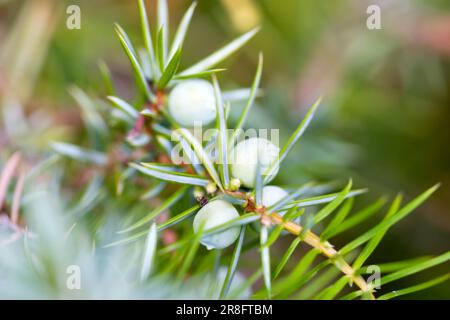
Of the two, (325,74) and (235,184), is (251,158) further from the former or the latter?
(325,74)

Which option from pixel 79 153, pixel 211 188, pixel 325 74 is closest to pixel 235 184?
pixel 211 188

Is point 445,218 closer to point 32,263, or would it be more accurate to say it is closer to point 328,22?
point 328,22

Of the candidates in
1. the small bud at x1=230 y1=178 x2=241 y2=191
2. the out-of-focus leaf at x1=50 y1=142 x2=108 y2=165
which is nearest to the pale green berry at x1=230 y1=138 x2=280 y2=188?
the small bud at x1=230 y1=178 x2=241 y2=191

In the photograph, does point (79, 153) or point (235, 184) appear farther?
point (79, 153)

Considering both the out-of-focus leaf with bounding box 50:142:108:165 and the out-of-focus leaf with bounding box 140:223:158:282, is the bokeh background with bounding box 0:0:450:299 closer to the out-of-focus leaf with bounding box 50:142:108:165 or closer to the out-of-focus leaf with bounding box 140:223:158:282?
the out-of-focus leaf with bounding box 50:142:108:165

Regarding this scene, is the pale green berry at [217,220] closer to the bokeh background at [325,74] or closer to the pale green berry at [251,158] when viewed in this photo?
the pale green berry at [251,158]
